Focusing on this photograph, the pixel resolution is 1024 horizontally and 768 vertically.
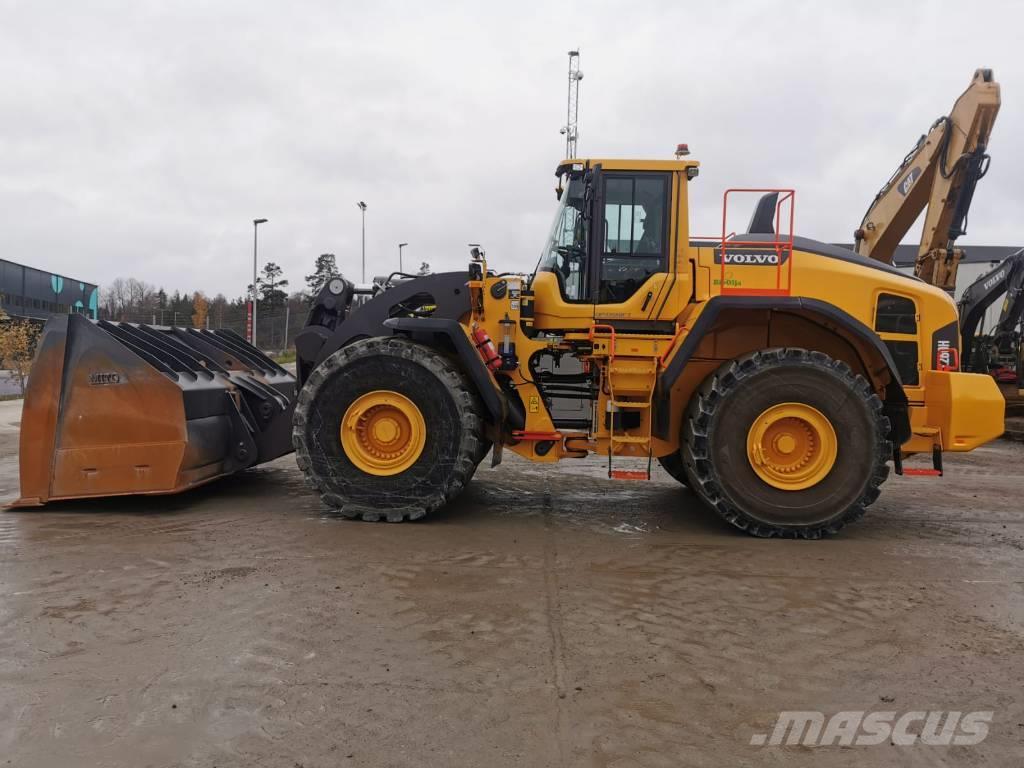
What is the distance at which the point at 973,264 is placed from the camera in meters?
45.3

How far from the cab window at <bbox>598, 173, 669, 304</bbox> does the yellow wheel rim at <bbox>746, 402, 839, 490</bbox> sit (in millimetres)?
1448

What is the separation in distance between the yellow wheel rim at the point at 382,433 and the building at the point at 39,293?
34.9m

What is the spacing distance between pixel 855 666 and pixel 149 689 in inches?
116

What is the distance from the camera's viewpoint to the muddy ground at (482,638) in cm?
255

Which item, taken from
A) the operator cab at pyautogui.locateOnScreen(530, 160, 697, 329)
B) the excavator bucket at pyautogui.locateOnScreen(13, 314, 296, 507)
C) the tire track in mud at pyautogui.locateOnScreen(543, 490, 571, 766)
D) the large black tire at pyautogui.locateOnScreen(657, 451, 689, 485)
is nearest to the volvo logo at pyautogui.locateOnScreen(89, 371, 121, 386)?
the excavator bucket at pyautogui.locateOnScreen(13, 314, 296, 507)

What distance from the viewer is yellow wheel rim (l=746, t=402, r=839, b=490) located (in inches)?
207

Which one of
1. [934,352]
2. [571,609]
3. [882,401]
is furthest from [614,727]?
[934,352]

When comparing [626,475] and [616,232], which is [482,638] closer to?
[626,475]

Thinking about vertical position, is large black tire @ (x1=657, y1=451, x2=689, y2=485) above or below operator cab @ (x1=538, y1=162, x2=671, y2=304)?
below

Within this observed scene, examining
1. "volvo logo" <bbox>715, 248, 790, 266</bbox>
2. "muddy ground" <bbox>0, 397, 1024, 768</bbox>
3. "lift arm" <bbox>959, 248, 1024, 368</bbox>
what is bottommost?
"muddy ground" <bbox>0, 397, 1024, 768</bbox>

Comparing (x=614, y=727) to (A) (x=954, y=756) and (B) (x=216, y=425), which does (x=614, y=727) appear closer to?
(A) (x=954, y=756)

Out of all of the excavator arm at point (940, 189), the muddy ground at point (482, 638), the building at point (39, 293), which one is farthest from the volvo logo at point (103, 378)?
the building at point (39, 293)

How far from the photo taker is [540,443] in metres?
5.76

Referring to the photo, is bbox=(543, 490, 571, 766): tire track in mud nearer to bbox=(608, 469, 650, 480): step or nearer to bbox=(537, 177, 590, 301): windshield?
bbox=(608, 469, 650, 480): step
